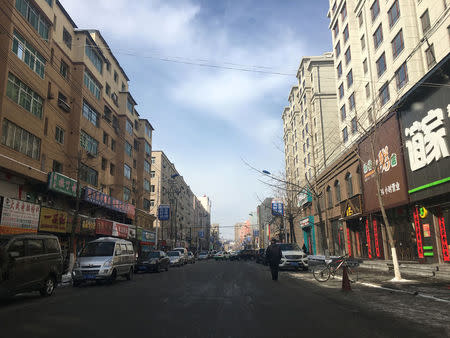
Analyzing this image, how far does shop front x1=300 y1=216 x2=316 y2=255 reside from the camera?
45.2 metres

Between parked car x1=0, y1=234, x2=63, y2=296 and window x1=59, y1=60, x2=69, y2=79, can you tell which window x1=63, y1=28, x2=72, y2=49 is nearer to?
window x1=59, y1=60, x2=69, y2=79

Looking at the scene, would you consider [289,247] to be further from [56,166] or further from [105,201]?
[105,201]

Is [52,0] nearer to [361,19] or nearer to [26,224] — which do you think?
[26,224]

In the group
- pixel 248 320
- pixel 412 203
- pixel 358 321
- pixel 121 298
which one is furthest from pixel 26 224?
pixel 412 203

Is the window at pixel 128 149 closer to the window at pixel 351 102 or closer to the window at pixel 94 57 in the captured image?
the window at pixel 94 57

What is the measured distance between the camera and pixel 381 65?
89.4ft

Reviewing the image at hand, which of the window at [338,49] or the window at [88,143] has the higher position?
the window at [338,49]

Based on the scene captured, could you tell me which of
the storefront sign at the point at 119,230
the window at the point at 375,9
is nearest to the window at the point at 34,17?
the storefront sign at the point at 119,230

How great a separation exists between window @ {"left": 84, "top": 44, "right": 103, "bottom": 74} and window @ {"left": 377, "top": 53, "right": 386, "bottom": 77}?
2368 centimetres

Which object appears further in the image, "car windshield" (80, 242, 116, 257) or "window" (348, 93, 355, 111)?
"window" (348, 93, 355, 111)

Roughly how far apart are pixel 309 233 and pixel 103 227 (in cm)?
2749

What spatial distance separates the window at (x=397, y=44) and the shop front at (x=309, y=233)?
74.7 feet

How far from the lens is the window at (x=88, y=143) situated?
3081 centimetres

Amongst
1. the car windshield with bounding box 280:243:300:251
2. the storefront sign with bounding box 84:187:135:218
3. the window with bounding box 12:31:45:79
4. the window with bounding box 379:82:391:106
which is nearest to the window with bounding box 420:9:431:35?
the window with bounding box 379:82:391:106
